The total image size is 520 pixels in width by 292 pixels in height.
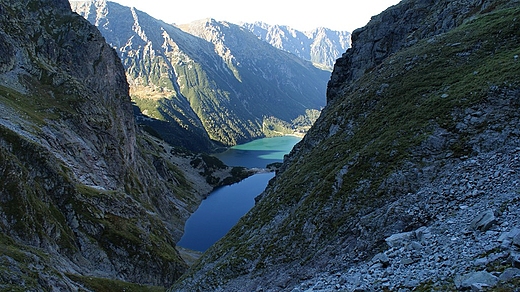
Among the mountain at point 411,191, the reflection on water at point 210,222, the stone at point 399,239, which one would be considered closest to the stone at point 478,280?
the mountain at point 411,191

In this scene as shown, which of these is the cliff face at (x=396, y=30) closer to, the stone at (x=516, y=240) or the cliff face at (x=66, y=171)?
the stone at (x=516, y=240)

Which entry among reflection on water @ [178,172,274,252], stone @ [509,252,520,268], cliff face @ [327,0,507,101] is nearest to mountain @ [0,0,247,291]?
reflection on water @ [178,172,274,252]

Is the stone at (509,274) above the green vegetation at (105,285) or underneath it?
above

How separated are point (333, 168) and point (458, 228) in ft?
65.3

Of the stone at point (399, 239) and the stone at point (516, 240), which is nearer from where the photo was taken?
the stone at point (516, 240)

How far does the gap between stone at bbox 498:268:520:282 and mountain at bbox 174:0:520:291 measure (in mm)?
62

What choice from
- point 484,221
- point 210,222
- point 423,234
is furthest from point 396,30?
point 210,222

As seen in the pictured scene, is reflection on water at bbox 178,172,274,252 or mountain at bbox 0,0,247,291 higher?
mountain at bbox 0,0,247,291

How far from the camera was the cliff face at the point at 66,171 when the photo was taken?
56875 mm

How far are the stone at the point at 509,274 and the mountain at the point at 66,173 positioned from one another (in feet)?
144

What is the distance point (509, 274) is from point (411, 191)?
47.8 feet

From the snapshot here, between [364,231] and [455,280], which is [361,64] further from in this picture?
[455,280]

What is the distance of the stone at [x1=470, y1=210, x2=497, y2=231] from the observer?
17.8 metres

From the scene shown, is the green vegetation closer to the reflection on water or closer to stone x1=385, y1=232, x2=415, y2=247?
stone x1=385, y1=232, x2=415, y2=247
